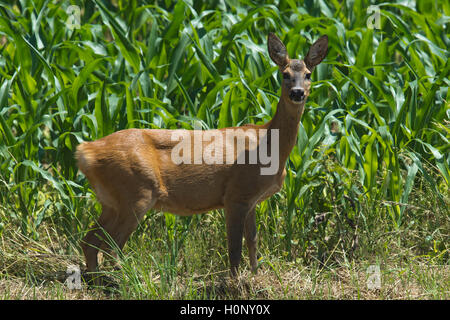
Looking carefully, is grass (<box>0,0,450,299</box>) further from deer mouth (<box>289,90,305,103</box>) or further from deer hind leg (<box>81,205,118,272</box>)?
deer mouth (<box>289,90,305,103</box>)

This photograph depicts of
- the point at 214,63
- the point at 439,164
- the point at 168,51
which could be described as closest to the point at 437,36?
the point at 439,164

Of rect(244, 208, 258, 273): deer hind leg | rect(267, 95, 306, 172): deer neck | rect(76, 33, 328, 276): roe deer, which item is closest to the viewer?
rect(76, 33, 328, 276): roe deer

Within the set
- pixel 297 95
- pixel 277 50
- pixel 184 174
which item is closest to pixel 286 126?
pixel 297 95

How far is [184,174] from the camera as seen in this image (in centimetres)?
527

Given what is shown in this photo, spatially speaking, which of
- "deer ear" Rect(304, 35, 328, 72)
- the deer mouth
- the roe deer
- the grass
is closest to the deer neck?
the roe deer

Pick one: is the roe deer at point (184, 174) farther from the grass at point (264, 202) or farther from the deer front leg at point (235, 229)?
the grass at point (264, 202)

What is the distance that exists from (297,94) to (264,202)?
1259 millimetres

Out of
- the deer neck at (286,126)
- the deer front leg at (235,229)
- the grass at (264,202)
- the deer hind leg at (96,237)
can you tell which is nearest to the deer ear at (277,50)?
the deer neck at (286,126)

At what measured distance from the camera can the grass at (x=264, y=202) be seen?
5.27 metres

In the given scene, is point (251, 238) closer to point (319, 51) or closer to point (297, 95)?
point (297, 95)

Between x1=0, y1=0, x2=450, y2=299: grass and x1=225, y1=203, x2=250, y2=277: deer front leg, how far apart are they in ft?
0.50

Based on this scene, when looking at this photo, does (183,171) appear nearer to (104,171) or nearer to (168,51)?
(104,171)

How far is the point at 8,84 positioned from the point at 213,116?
188cm

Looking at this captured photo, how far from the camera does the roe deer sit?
5.11 meters
